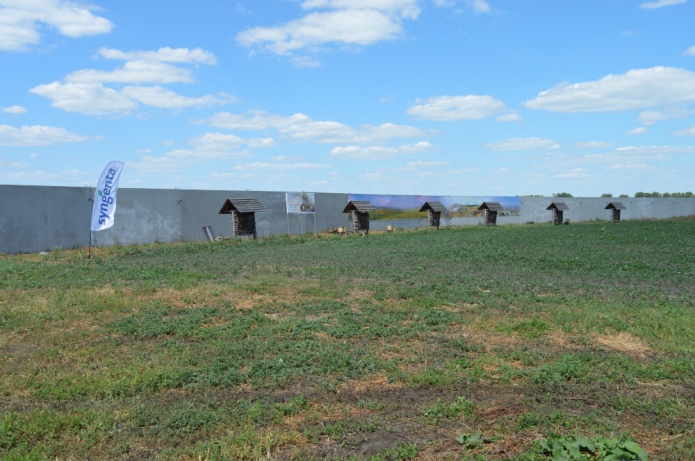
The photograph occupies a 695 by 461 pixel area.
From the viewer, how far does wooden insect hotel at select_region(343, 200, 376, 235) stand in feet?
129

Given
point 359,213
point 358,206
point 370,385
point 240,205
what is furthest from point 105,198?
point 359,213

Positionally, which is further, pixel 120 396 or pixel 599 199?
pixel 599 199

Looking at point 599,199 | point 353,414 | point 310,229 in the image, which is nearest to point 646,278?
point 353,414

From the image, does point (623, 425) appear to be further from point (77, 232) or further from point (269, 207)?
point (269, 207)

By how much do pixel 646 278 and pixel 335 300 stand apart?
9.21 meters

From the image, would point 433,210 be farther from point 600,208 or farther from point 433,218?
point 600,208

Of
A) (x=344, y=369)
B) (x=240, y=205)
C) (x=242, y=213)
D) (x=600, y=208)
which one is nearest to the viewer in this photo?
(x=344, y=369)

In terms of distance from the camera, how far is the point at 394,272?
1653cm

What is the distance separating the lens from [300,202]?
4284 cm

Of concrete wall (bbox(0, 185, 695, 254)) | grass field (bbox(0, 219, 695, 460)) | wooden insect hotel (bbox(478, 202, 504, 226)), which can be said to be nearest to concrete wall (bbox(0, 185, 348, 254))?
concrete wall (bbox(0, 185, 695, 254))

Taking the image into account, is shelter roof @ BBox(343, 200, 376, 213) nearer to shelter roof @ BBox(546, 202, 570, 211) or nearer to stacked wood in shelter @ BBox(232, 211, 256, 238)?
stacked wood in shelter @ BBox(232, 211, 256, 238)

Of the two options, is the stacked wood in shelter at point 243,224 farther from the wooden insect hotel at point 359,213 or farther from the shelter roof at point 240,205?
the wooden insect hotel at point 359,213

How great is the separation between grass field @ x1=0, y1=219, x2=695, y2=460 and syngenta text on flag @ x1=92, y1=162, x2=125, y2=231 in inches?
259

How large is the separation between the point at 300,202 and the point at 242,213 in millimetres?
9982
